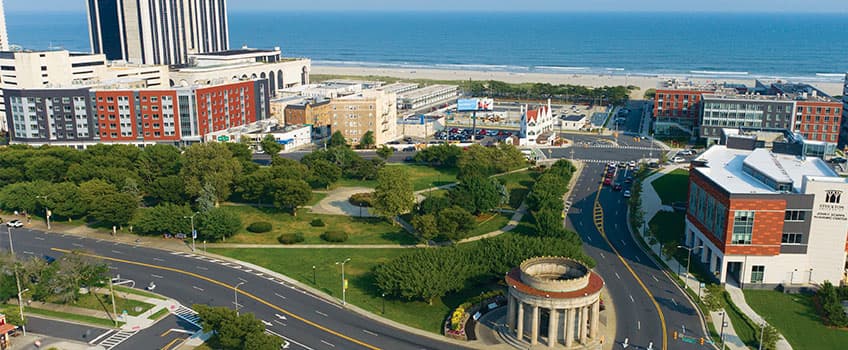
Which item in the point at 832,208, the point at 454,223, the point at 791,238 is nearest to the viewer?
the point at 832,208

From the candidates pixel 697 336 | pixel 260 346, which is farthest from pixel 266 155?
pixel 697 336

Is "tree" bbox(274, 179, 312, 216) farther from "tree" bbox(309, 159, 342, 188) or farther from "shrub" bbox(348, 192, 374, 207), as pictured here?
"tree" bbox(309, 159, 342, 188)

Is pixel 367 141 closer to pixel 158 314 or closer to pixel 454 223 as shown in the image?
pixel 454 223

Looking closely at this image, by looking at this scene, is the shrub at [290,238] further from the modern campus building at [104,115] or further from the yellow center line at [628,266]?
the modern campus building at [104,115]

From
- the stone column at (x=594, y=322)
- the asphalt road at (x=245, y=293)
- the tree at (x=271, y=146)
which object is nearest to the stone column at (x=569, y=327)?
the stone column at (x=594, y=322)

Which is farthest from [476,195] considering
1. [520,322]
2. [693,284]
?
[520,322]

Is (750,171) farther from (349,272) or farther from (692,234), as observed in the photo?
(349,272)
